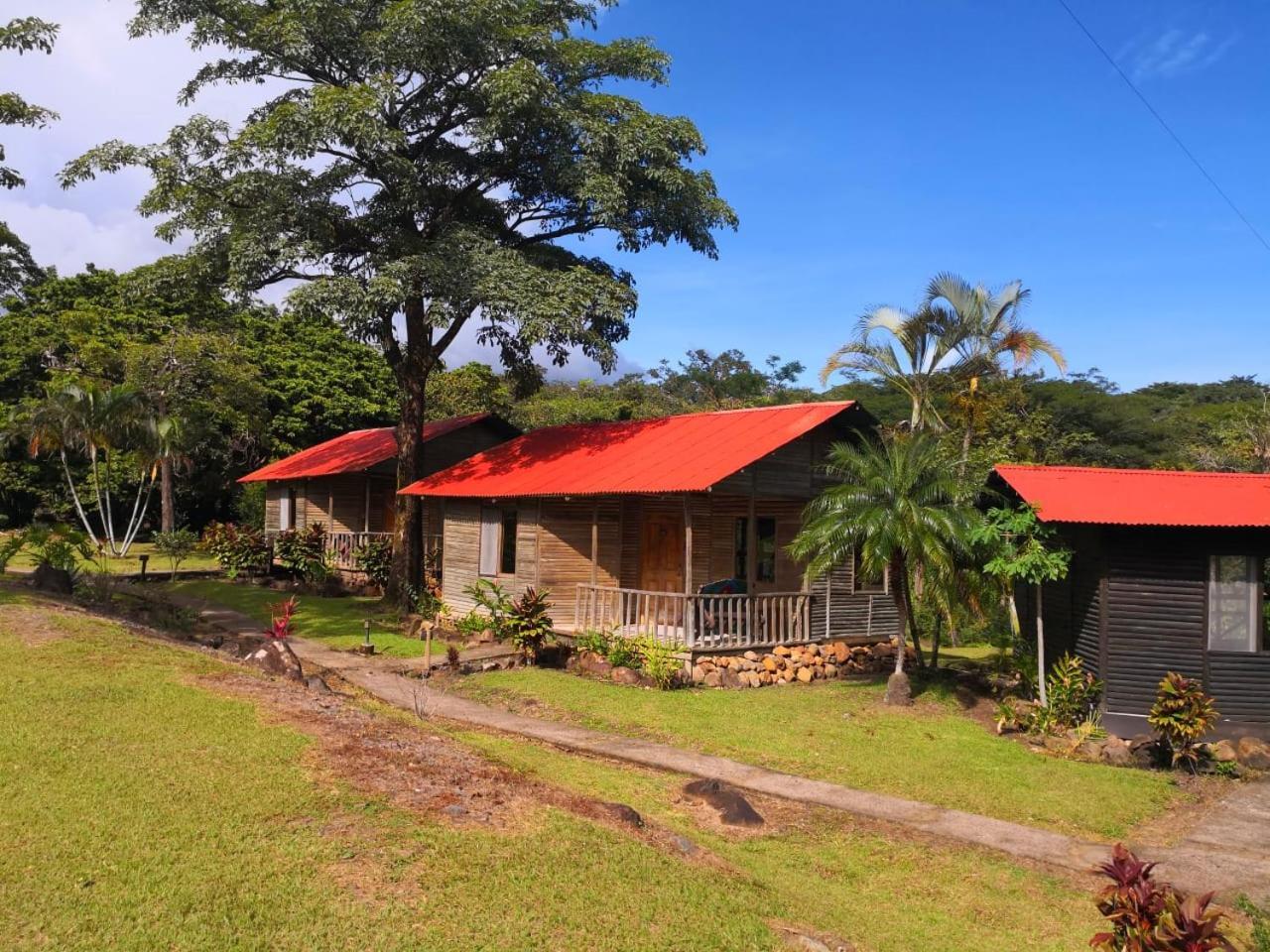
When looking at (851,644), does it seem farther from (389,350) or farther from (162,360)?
(162,360)

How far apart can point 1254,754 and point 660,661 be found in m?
8.32

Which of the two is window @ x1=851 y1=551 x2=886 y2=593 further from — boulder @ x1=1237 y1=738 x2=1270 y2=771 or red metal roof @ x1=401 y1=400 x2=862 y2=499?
boulder @ x1=1237 y1=738 x2=1270 y2=771

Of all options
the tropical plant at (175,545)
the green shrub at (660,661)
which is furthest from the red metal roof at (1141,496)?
the tropical plant at (175,545)

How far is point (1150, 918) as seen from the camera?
6.11m

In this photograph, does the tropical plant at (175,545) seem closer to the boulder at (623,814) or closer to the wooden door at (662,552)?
the wooden door at (662,552)

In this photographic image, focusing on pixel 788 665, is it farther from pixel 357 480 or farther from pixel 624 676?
pixel 357 480

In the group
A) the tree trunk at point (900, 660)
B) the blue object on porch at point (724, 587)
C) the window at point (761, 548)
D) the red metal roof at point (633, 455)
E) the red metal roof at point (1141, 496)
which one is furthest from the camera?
the window at point (761, 548)

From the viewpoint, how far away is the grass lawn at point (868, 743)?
10500 mm

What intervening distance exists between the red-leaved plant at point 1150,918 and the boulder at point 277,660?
9962 mm

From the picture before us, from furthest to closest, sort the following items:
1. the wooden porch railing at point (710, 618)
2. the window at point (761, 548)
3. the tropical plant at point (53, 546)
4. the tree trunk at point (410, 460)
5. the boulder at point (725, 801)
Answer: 1. the tree trunk at point (410, 460)
2. the window at point (761, 548)
3. the tropical plant at point (53, 546)
4. the wooden porch railing at point (710, 618)
5. the boulder at point (725, 801)

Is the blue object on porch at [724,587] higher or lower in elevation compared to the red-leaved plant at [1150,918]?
higher

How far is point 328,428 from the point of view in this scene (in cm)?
4238

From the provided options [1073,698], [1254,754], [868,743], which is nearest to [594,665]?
[868,743]

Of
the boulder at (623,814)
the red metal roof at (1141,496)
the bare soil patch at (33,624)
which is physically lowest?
the boulder at (623,814)
